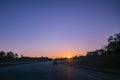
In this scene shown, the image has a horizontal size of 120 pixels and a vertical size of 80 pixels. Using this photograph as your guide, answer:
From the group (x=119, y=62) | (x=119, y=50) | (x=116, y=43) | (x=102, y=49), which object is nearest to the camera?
(x=119, y=62)

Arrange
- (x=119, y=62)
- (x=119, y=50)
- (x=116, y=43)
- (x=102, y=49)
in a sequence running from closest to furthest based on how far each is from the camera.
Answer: (x=119, y=62) < (x=119, y=50) < (x=116, y=43) < (x=102, y=49)

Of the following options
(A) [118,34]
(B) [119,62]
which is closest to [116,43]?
(A) [118,34]

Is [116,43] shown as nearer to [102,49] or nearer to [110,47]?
[110,47]

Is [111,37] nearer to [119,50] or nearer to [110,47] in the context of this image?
[110,47]

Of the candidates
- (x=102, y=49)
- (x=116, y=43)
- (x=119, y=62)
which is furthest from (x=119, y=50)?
(x=102, y=49)

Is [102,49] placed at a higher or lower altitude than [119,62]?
higher

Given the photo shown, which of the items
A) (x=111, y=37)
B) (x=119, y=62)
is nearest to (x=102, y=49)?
(x=111, y=37)

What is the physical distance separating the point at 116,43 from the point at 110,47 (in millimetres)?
4412

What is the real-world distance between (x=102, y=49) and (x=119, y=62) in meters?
81.9

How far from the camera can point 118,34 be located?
95.8 m

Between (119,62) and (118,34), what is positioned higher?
(118,34)

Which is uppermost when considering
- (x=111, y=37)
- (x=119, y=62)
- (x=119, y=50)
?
(x=111, y=37)

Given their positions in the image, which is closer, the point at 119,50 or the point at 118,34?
the point at 119,50

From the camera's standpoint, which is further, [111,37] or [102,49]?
[102,49]
